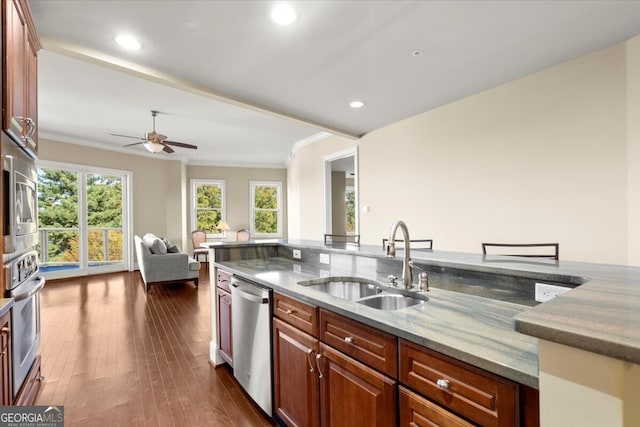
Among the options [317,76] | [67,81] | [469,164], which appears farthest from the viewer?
[469,164]

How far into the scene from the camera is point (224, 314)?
2432 mm

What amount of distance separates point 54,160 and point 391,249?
6.86m

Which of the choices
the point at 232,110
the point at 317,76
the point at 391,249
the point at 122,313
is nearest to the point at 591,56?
the point at 317,76

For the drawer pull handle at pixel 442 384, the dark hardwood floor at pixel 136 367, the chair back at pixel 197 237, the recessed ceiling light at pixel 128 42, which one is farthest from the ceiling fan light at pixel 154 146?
the drawer pull handle at pixel 442 384

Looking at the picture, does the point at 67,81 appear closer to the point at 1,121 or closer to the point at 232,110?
the point at 232,110

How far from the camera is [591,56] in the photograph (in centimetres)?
277

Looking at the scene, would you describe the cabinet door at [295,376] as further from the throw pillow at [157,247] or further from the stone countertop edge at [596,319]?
the throw pillow at [157,247]

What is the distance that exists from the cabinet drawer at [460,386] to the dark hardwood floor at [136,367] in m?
1.31

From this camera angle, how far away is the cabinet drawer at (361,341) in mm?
1085

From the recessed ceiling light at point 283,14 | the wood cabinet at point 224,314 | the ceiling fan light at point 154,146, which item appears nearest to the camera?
the recessed ceiling light at point 283,14

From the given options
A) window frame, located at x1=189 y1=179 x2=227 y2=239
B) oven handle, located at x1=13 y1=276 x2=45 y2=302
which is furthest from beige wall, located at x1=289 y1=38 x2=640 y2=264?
window frame, located at x1=189 y1=179 x2=227 y2=239

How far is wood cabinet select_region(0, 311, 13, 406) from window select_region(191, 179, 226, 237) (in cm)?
694

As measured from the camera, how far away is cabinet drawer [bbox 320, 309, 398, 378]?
3.56 feet

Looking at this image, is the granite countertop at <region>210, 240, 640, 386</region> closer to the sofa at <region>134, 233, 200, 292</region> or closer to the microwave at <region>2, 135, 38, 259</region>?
the microwave at <region>2, 135, 38, 259</region>
